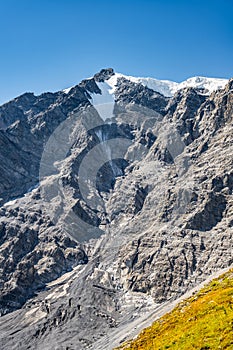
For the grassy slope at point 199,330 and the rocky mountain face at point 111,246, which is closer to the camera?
the grassy slope at point 199,330

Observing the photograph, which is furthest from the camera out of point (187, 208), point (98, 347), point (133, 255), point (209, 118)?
point (209, 118)

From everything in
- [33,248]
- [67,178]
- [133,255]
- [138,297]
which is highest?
[67,178]

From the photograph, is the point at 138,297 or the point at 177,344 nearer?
the point at 177,344

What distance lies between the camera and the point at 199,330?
25266 mm

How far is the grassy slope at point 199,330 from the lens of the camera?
23078 millimetres

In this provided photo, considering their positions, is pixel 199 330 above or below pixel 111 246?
above

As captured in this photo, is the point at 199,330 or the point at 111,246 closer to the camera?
the point at 199,330

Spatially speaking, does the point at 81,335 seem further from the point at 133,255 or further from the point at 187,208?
the point at 187,208

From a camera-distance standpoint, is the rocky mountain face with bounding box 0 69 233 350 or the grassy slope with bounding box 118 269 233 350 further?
the rocky mountain face with bounding box 0 69 233 350

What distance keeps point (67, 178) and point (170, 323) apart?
170 meters

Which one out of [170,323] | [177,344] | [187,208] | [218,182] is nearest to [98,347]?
[170,323]

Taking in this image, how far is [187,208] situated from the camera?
147250mm

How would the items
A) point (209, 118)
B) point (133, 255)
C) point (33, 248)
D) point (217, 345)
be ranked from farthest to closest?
1. point (209, 118)
2. point (33, 248)
3. point (133, 255)
4. point (217, 345)

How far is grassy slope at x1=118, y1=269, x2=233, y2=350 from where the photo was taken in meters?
23.1
